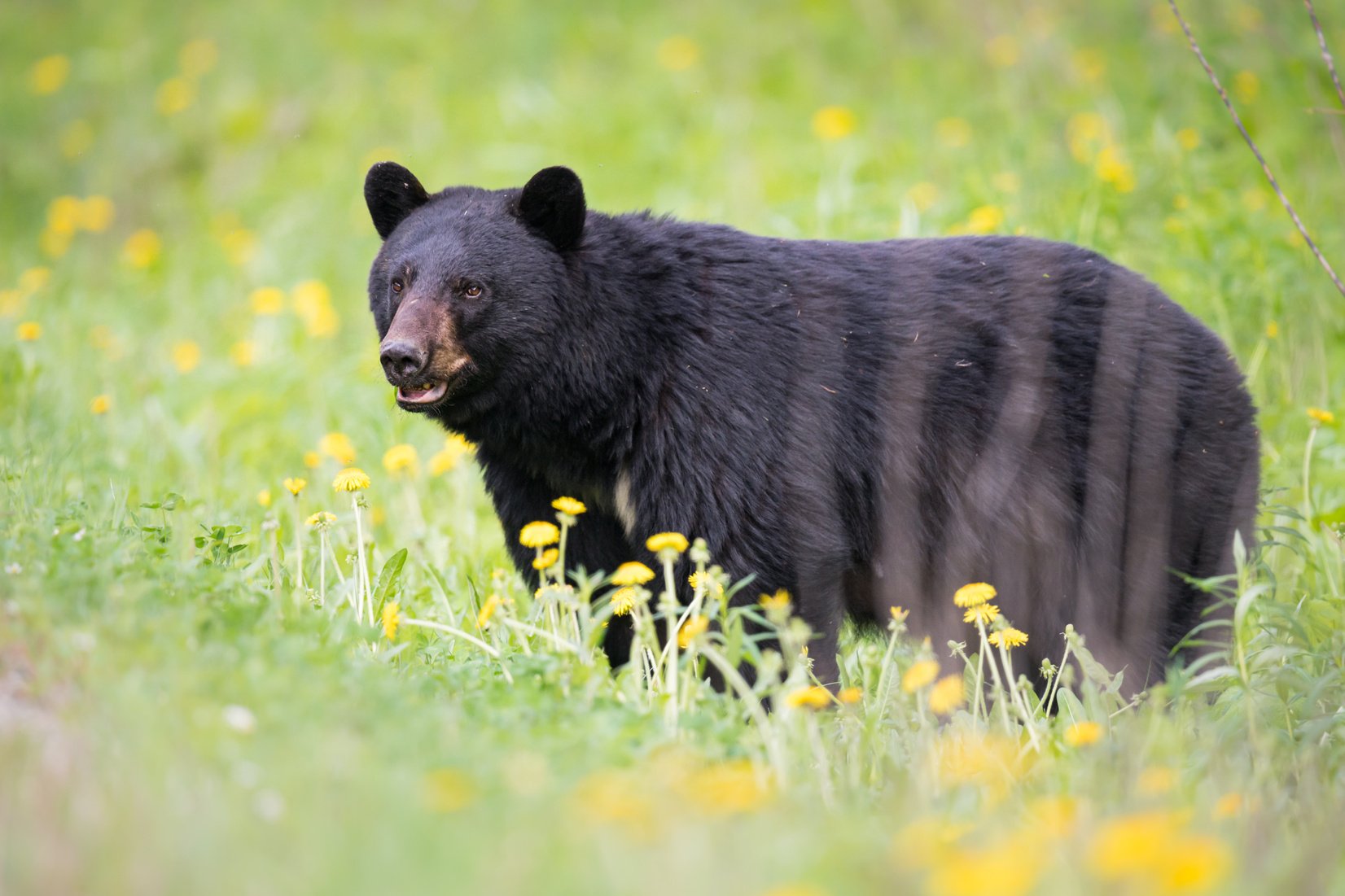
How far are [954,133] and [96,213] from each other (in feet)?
18.8

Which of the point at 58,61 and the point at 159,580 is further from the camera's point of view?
the point at 58,61

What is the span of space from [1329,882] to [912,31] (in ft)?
29.5

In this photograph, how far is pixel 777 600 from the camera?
9.40ft

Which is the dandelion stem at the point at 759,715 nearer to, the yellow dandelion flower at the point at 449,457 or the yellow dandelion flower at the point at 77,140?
the yellow dandelion flower at the point at 449,457

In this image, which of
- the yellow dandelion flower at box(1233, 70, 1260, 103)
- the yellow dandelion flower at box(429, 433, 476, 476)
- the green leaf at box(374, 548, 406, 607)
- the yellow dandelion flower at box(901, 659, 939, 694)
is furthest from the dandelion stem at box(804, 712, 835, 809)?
the yellow dandelion flower at box(1233, 70, 1260, 103)

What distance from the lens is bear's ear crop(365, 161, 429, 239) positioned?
380 cm

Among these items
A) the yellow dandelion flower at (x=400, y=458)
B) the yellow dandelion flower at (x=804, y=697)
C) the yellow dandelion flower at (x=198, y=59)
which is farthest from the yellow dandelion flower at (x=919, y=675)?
the yellow dandelion flower at (x=198, y=59)

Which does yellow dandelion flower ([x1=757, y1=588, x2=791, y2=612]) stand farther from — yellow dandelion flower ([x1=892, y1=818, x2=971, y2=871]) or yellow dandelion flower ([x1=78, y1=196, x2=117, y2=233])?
yellow dandelion flower ([x1=78, y1=196, x2=117, y2=233])

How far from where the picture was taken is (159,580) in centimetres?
278

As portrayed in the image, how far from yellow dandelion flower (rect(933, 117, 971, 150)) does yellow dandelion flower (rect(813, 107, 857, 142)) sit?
1.86ft

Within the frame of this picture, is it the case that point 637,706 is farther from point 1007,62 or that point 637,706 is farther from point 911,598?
point 1007,62

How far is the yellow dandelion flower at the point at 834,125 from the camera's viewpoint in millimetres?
7719

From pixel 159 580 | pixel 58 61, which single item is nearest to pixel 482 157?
pixel 58 61

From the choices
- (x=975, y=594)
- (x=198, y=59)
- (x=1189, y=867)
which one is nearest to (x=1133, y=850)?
(x=1189, y=867)
